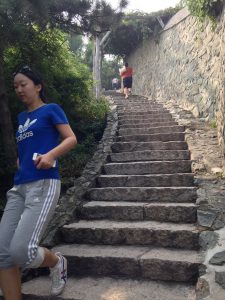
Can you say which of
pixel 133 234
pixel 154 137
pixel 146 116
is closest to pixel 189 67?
pixel 146 116

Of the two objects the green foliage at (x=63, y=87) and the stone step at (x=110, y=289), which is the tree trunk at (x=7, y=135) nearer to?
the green foliage at (x=63, y=87)

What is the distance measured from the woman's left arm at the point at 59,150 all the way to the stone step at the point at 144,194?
1.98 meters

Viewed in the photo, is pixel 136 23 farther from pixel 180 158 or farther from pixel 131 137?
pixel 180 158

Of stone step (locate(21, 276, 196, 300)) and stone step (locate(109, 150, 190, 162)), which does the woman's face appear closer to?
stone step (locate(21, 276, 196, 300))

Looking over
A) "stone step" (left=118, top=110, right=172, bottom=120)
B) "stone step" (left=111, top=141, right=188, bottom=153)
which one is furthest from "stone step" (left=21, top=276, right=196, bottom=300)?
"stone step" (left=118, top=110, right=172, bottom=120)

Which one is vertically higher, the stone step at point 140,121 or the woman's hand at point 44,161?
the woman's hand at point 44,161

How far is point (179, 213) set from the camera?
354 centimetres

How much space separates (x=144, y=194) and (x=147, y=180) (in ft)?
1.28

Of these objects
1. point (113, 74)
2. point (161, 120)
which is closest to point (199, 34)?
point (161, 120)

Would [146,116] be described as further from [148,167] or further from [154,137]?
[148,167]

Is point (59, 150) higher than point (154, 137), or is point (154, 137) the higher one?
point (59, 150)

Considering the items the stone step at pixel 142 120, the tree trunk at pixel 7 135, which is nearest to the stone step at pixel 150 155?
the tree trunk at pixel 7 135

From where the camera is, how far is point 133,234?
3338 millimetres

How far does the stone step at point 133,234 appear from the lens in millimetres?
3154
